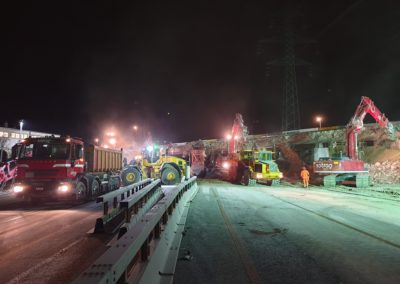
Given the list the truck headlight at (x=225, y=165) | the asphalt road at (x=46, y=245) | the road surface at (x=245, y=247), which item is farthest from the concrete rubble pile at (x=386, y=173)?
the asphalt road at (x=46, y=245)

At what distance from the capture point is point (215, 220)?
10.2 meters

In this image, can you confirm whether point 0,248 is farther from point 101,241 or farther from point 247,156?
point 247,156

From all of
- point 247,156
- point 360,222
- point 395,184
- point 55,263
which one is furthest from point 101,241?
point 395,184

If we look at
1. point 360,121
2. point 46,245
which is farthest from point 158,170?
point 46,245

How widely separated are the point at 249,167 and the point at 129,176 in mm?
9675

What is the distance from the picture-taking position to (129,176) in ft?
76.2

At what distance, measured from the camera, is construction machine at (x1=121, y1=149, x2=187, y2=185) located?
22.8m

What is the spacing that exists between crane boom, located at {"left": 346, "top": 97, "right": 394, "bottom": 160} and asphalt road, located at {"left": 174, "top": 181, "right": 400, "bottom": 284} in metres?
15.8

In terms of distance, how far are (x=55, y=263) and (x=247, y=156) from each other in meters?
23.6

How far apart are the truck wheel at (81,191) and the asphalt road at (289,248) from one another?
6.57m

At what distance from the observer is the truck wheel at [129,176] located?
910 inches

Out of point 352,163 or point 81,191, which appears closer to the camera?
point 81,191

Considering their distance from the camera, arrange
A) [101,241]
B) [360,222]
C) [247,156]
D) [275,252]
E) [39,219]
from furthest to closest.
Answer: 1. [247,156]
2. [39,219]
3. [360,222]
4. [101,241]
5. [275,252]

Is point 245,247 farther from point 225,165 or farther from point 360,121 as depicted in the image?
point 225,165
